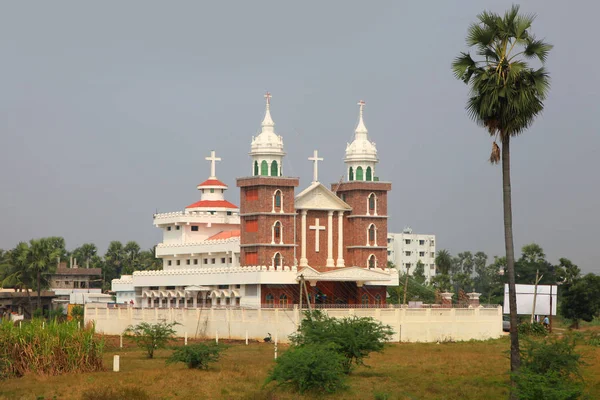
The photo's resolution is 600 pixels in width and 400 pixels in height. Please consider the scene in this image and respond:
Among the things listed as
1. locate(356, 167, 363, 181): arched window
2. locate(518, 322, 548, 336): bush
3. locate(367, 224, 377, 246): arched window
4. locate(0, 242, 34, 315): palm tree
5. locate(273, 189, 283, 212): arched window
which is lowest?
locate(518, 322, 548, 336): bush

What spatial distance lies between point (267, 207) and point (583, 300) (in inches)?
1210

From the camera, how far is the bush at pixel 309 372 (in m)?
40.4

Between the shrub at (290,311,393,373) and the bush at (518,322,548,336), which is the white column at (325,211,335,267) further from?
the shrub at (290,311,393,373)

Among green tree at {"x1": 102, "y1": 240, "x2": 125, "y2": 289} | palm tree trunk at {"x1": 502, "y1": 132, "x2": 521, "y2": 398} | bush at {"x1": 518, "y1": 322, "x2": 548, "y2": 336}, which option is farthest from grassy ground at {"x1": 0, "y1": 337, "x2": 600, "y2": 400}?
green tree at {"x1": 102, "y1": 240, "x2": 125, "y2": 289}

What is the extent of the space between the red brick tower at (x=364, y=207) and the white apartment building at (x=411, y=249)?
86590 millimetres

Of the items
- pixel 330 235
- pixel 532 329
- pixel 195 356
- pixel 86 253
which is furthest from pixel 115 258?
pixel 195 356

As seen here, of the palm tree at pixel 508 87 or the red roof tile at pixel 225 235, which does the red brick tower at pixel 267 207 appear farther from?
the palm tree at pixel 508 87

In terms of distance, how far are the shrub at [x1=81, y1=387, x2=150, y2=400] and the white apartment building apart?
5053 inches

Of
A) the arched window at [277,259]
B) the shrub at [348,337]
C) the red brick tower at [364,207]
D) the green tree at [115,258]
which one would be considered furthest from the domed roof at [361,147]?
the green tree at [115,258]

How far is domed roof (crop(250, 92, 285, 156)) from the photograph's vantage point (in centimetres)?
7631

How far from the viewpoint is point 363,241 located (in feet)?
262

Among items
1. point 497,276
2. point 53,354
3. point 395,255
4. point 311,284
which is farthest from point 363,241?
point 395,255

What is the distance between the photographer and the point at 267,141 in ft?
251

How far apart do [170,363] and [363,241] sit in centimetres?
3304
